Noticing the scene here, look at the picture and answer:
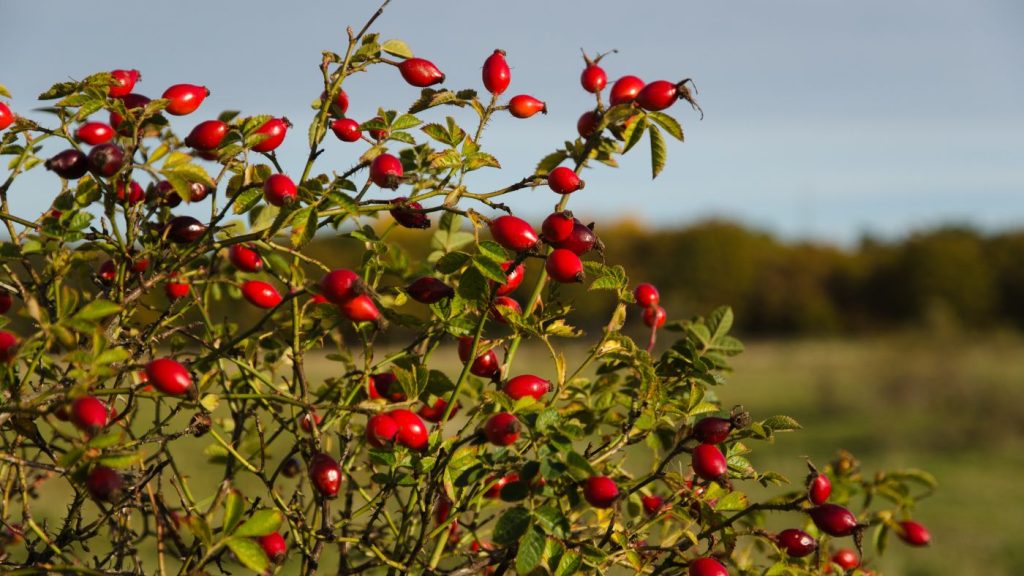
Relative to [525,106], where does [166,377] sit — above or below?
below

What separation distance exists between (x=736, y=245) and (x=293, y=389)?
27.6 metres

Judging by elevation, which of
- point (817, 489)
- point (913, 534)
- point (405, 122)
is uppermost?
point (405, 122)

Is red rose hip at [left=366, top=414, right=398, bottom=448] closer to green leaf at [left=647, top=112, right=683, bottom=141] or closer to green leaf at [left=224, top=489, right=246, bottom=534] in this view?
green leaf at [left=224, top=489, right=246, bottom=534]

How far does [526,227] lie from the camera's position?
107cm

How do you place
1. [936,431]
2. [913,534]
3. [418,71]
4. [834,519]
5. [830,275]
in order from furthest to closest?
[830,275] < [936,431] < [913,534] < [418,71] < [834,519]

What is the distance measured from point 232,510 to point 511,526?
31 centimetres

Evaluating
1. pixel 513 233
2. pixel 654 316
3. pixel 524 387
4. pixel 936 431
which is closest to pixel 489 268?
pixel 513 233

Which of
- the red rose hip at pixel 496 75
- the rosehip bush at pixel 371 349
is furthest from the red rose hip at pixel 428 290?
the red rose hip at pixel 496 75

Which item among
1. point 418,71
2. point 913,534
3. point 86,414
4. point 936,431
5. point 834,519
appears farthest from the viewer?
point 936,431

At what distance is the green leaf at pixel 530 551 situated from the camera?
986 mm

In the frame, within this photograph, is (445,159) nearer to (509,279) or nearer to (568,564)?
(509,279)

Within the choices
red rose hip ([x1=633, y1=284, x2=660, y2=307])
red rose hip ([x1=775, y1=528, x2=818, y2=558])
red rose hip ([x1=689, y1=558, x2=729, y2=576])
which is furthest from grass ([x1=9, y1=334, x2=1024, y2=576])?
red rose hip ([x1=689, y1=558, x2=729, y2=576])

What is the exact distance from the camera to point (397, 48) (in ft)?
3.87

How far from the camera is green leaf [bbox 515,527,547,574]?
3.24 ft
